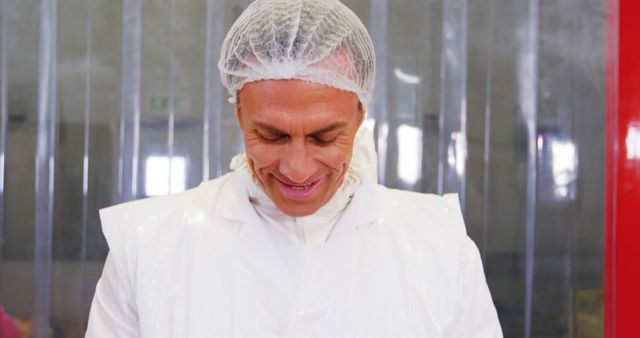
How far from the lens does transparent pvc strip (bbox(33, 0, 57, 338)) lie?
64.7 inches

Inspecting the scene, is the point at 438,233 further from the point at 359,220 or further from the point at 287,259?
the point at 287,259

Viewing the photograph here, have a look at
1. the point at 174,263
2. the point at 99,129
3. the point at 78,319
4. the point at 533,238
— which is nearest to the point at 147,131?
the point at 99,129

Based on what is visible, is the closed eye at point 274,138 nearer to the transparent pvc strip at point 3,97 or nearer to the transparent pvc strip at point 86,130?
the transparent pvc strip at point 86,130

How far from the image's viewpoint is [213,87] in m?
1.65

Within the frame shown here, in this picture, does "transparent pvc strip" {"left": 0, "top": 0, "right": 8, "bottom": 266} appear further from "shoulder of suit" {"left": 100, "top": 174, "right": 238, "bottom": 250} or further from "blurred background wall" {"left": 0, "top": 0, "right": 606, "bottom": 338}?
"shoulder of suit" {"left": 100, "top": 174, "right": 238, "bottom": 250}

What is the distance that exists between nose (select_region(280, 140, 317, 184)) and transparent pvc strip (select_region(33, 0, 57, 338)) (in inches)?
40.1

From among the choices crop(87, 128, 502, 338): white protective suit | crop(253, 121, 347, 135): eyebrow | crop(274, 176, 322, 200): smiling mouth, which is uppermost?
crop(253, 121, 347, 135): eyebrow

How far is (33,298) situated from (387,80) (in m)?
1.02

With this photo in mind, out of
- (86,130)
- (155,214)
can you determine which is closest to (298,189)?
(155,214)

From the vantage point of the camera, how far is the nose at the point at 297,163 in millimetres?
813

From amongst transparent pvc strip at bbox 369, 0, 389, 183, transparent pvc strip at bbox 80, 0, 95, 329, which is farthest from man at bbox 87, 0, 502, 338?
transparent pvc strip at bbox 80, 0, 95, 329

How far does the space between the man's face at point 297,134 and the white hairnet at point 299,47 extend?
0.01 m

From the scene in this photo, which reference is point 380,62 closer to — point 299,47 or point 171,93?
point 171,93

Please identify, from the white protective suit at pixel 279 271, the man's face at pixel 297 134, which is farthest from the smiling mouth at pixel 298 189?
the white protective suit at pixel 279 271
